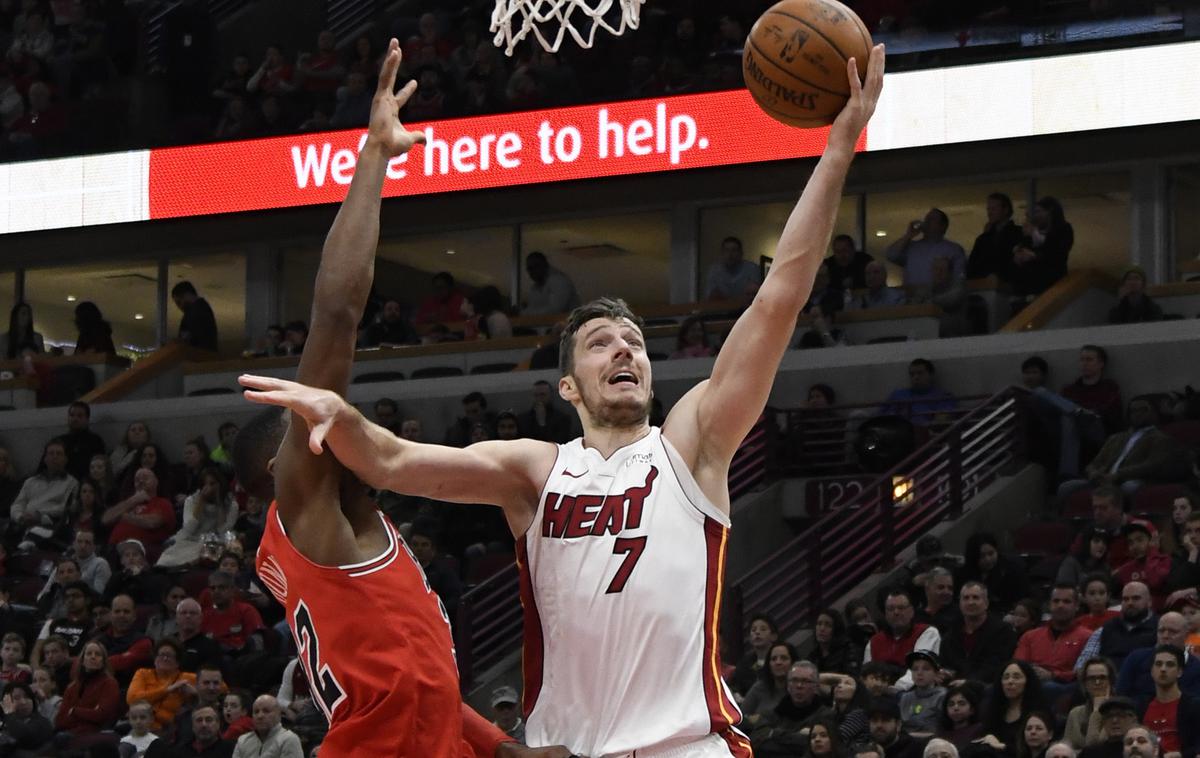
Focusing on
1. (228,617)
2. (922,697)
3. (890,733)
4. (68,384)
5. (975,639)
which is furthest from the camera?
(68,384)

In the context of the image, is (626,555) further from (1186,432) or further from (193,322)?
(193,322)

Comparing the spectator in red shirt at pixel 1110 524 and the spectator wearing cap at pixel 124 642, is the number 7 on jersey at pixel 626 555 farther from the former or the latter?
the spectator wearing cap at pixel 124 642

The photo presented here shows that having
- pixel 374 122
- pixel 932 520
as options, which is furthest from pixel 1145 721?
pixel 374 122

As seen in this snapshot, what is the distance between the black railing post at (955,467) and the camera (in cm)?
1341

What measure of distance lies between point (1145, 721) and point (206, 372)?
11803 millimetres

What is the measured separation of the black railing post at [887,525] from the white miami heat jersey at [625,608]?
354 inches

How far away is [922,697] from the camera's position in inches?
390

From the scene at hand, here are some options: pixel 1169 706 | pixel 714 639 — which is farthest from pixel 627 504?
pixel 1169 706

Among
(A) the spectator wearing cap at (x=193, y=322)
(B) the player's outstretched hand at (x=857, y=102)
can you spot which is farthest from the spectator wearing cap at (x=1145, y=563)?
(A) the spectator wearing cap at (x=193, y=322)

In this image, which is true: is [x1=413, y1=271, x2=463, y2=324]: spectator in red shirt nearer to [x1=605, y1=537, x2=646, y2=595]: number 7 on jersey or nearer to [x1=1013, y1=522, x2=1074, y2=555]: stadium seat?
[x1=1013, y1=522, x2=1074, y2=555]: stadium seat

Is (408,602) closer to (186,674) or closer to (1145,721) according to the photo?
(1145,721)

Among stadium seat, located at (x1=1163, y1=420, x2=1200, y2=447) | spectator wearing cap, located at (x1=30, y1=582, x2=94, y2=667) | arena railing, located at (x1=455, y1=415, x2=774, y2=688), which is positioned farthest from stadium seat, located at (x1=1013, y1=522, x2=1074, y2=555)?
spectator wearing cap, located at (x1=30, y1=582, x2=94, y2=667)

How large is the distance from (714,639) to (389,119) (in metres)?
1.41

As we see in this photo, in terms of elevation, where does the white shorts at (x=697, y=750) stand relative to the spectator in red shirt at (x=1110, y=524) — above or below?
above
